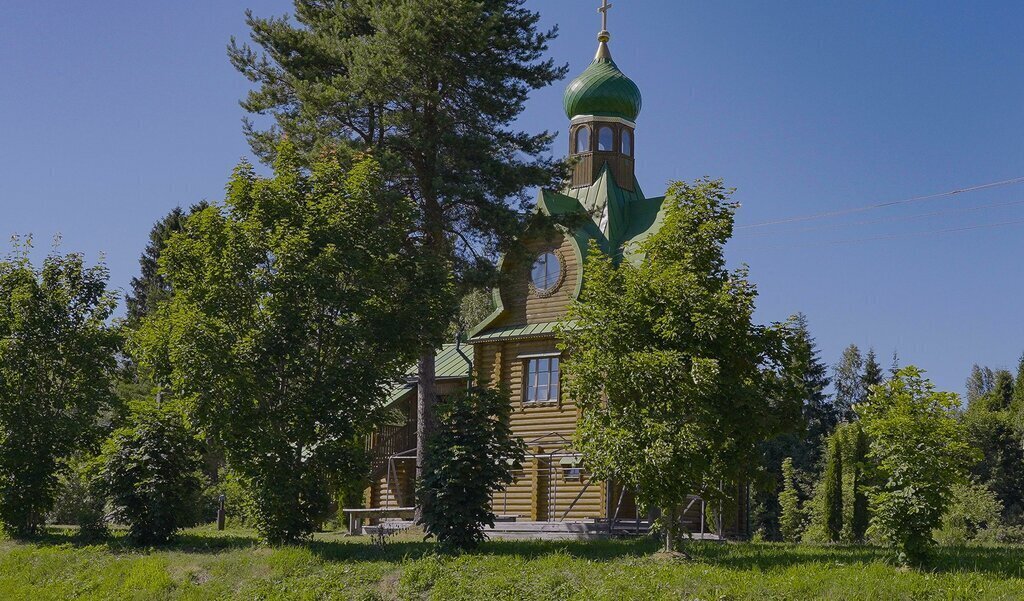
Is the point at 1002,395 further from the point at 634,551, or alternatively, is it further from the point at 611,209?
the point at 634,551

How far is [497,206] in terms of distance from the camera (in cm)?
2475

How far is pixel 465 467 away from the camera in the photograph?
19047 millimetres

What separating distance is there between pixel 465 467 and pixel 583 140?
18241mm

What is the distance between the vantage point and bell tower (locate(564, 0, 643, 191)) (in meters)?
34.7

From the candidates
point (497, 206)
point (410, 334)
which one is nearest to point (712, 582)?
point (410, 334)

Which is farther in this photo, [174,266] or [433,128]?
[433,128]

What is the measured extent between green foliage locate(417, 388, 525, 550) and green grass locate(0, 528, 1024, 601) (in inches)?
21.3

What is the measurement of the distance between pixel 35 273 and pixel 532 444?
43.6 feet

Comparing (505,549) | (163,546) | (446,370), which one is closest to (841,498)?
(446,370)

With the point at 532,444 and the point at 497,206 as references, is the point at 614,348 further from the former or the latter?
the point at 532,444

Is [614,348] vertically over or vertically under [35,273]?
under

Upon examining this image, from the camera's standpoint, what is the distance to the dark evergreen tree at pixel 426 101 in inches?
955

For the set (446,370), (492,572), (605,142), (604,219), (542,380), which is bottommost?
(492,572)

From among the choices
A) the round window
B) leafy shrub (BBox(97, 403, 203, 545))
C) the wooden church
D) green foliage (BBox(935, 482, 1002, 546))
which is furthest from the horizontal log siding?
green foliage (BBox(935, 482, 1002, 546))
